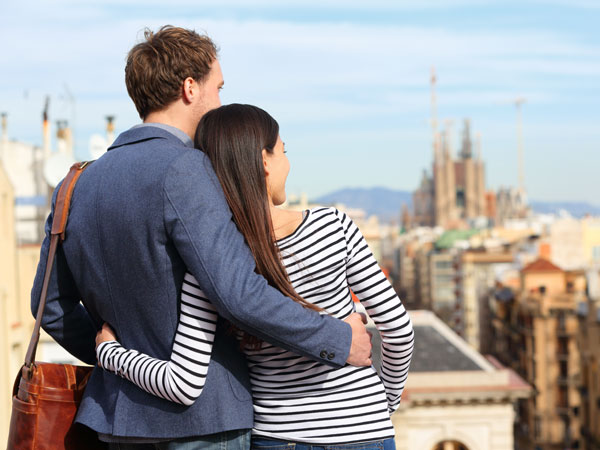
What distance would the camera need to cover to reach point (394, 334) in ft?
10.5

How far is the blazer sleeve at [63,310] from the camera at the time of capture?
11.0ft

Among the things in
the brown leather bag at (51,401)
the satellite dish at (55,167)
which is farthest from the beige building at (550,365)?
the brown leather bag at (51,401)

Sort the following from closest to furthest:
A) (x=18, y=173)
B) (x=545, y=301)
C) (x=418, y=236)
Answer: (x=18, y=173) < (x=545, y=301) < (x=418, y=236)

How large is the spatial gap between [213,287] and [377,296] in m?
0.55

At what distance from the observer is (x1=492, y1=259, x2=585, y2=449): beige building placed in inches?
1949

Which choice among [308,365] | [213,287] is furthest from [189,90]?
[308,365]

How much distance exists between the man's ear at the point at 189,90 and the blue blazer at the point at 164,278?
0.13 m

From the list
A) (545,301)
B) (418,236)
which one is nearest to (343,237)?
(545,301)

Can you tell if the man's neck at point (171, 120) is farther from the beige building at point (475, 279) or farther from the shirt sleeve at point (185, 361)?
the beige building at point (475, 279)

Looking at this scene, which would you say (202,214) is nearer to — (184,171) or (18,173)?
(184,171)

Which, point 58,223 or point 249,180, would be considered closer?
point 249,180

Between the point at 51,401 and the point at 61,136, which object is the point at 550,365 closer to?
the point at 61,136

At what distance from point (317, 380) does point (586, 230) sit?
7785cm

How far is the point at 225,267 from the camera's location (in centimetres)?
287
